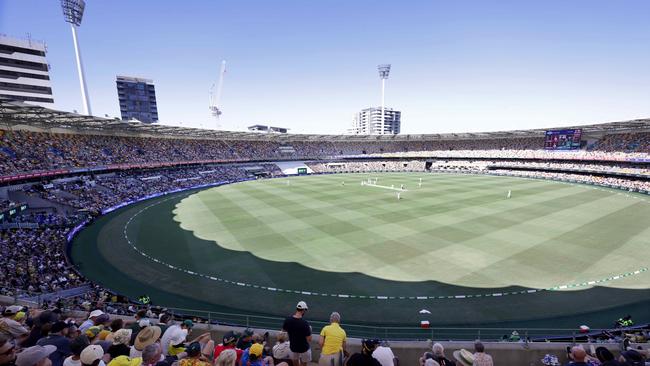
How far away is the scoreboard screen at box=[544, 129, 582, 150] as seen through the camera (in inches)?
2305

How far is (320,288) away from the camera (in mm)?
16719

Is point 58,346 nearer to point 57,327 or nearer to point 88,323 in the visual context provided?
point 57,327

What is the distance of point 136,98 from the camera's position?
135 m

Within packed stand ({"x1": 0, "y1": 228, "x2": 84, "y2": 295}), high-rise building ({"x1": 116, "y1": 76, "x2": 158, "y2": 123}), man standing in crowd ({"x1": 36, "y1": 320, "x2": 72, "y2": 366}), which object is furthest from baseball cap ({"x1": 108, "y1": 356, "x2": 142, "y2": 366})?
high-rise building ({"x1": 116, "y1": 76, "x2": 158, "y2": 123})

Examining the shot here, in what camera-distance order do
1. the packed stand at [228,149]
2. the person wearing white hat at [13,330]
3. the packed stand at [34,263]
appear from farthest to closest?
the packed stand at [228,149]
the packed stand at [34,263]
the person wearing white hat at [13,330]

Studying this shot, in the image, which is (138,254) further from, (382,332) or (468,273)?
(468,273)

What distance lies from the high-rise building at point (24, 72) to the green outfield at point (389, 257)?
5102 centimetres

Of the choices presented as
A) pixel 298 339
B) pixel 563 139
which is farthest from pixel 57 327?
pixel 563 139

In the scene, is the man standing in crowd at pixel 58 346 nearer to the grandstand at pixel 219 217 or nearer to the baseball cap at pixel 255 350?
the baseball cap at pixel 255 350

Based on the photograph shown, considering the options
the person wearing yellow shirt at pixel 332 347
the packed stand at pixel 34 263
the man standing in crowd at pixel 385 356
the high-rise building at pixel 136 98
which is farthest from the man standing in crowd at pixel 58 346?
the high-rise building at pixel 136 98

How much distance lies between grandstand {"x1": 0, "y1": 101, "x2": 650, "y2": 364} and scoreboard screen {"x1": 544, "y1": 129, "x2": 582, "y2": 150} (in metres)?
2.32

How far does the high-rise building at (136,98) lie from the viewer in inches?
5192

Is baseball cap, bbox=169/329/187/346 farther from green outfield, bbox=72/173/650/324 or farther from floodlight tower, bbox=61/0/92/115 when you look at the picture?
floodlight tower, bbox=61/0/92/115

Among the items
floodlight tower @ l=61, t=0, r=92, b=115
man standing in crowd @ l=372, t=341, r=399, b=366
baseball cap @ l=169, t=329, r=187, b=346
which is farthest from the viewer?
floodlight tower @ l=61, t=0, r=92, b=115
